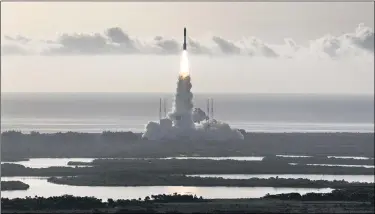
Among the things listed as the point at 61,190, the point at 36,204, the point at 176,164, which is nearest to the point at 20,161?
the point at 176,164

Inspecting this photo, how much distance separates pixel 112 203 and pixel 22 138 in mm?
44993

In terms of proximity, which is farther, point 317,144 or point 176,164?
point 317,144

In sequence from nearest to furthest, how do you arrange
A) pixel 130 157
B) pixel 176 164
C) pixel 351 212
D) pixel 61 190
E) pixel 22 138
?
pixel 351 212, pixel 61 190, pixel 176 164, pixel 130 157, pixel 22 138

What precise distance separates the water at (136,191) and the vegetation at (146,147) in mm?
19573

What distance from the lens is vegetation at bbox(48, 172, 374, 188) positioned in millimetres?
62812

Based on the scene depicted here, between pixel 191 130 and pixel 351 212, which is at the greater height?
pixel 191 130

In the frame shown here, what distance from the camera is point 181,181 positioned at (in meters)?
63.8

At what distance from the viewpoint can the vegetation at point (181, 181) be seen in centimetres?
6281

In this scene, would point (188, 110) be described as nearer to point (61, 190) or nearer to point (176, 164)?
point (176, 164)

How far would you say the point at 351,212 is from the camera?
4719 cm

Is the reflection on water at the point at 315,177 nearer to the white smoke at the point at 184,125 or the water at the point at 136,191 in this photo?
the water at the point at 136,191

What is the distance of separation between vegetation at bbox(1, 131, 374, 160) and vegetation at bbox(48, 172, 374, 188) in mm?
15729

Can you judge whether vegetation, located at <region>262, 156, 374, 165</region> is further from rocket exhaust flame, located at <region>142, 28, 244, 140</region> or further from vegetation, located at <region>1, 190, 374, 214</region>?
vegetation, located at <region>1, 190, 374, 214</region>

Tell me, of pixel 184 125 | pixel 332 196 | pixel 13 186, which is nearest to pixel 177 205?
pixel 332 196
